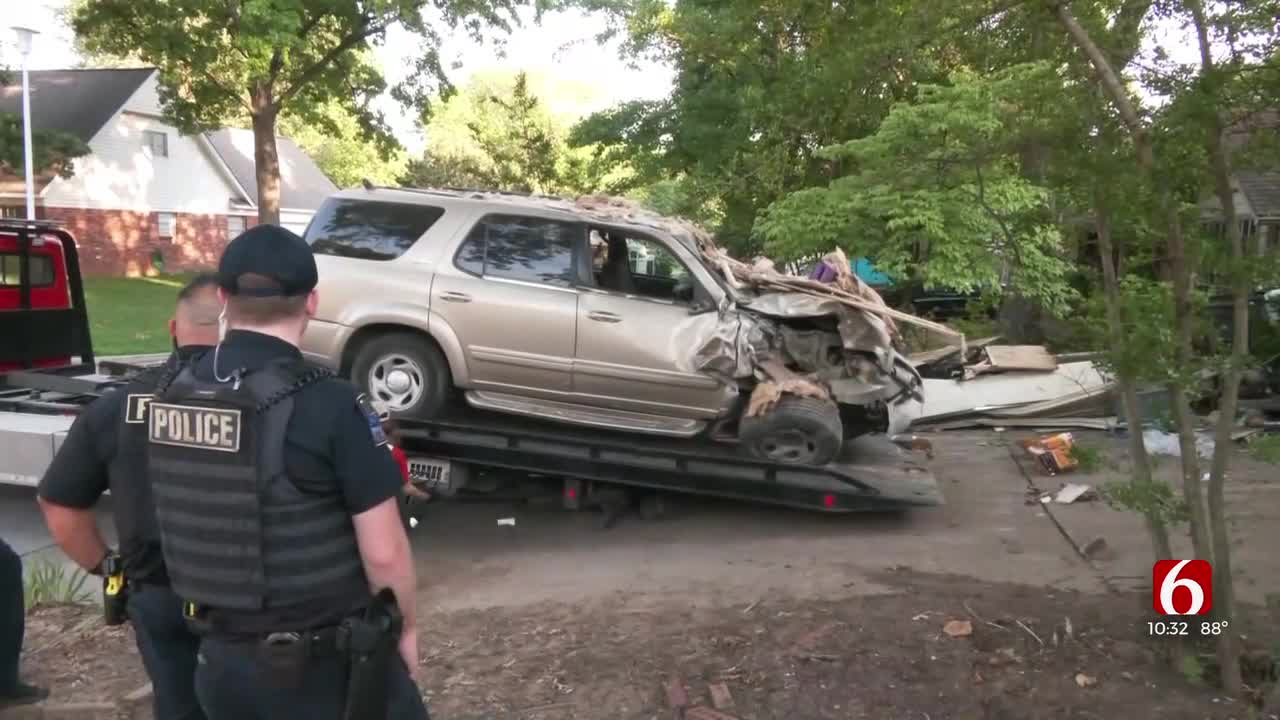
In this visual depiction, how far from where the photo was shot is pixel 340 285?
23.1 ft

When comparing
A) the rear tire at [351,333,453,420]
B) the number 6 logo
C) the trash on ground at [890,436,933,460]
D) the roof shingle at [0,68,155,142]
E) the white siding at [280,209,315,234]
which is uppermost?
the roof shingle at [0,68,155,142]

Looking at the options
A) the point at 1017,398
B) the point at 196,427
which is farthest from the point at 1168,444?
the point at 196,427

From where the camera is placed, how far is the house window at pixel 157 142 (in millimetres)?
35656

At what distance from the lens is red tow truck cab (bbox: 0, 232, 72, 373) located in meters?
8.28

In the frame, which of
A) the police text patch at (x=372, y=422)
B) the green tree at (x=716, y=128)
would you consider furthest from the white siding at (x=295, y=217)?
the police text patch at (x=372, y=422)

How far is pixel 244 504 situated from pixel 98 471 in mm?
767

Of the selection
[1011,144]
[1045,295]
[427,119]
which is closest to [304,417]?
[1011,144]

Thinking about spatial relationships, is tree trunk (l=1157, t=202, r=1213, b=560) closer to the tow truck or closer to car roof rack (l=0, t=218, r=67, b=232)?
the tow truck

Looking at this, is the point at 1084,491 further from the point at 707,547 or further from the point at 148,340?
the point at 148,340

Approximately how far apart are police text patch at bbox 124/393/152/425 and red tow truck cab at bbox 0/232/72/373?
6686 millimetres

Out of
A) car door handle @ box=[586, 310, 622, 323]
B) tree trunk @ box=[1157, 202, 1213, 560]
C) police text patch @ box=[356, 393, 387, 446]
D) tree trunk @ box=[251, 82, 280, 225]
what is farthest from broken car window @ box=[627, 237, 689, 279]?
tree trunk @ box=[251, 82, 280, 225]

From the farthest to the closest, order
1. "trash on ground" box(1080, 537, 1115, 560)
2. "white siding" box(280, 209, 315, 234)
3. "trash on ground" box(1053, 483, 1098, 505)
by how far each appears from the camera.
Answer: "white siding" box(280, 209, 315, 234), "trash on ground" box(1053, 483, 1098, 505), "trash on ground" box(1080, 537, 1115, 560)

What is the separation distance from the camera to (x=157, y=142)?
36125 mm

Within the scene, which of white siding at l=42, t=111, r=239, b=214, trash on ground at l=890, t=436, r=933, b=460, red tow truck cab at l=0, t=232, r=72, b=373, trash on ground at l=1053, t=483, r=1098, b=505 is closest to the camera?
trash on ground at l=1053, t=483, r=1098, b=505
